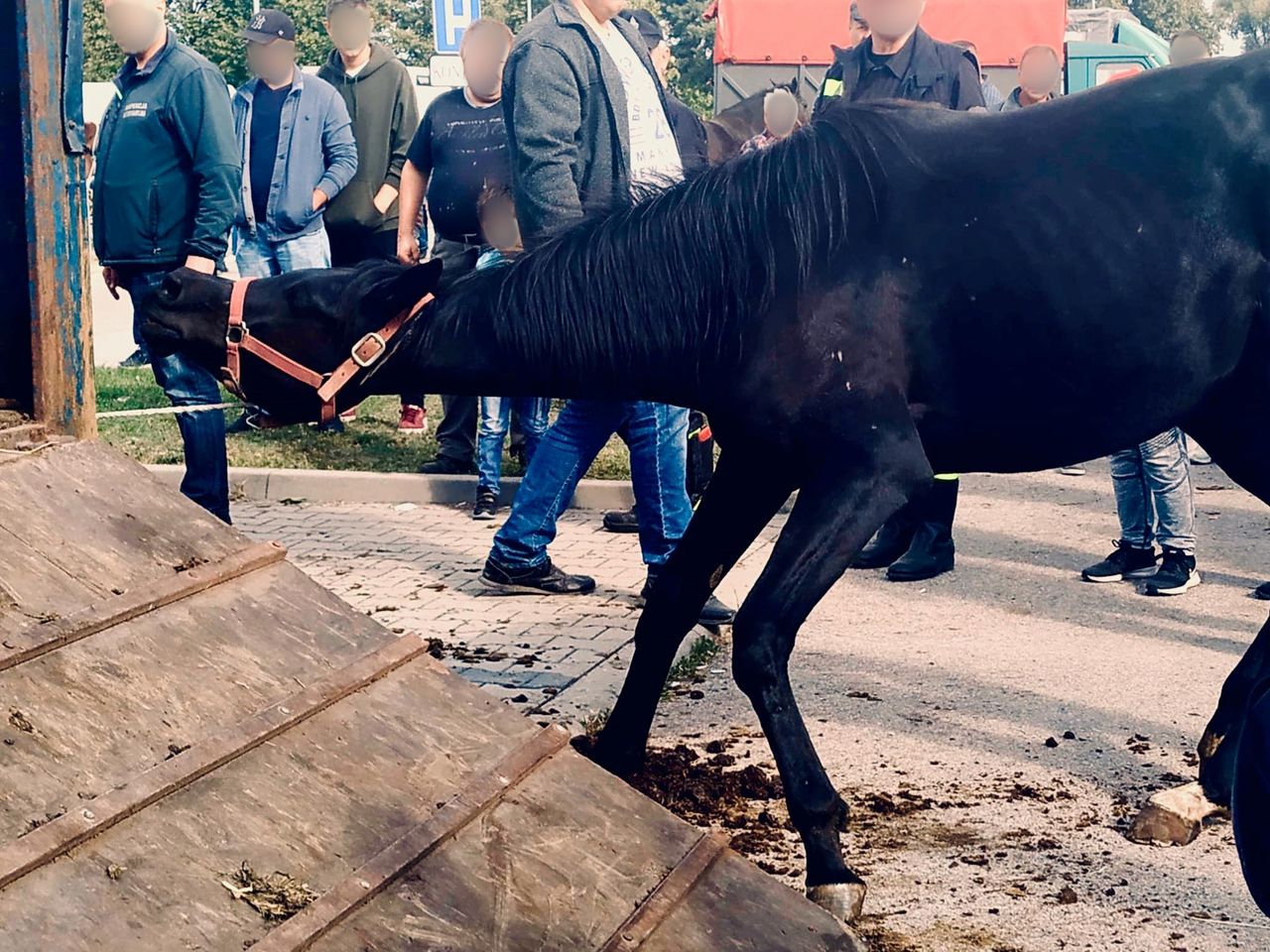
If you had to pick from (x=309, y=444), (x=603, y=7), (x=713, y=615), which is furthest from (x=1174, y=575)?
(x=309, y=444)

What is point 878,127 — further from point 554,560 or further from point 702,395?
point 554,560

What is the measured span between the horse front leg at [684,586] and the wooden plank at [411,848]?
83 centimetres

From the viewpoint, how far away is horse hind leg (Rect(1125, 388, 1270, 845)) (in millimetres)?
3881

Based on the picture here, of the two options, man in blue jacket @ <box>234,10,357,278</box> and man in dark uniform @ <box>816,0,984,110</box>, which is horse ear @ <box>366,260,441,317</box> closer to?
man in dark uniform @ <box>816,0,984,110</box>

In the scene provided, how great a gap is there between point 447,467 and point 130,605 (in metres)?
5.59

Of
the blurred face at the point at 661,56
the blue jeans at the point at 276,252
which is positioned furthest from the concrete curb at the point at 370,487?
the blurred face at the point at 661,56

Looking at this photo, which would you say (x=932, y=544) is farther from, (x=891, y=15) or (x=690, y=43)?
(x=690, y=43)

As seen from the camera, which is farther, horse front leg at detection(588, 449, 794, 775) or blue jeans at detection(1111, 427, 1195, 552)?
blue jeans at detection(1111, 427, 1195, 552)

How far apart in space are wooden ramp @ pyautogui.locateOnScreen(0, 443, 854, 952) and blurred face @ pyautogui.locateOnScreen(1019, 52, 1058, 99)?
663 cm

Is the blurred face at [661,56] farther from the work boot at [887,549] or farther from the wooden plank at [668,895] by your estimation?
→ the wooden plank at [668,895]

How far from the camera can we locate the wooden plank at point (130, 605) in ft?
9.17

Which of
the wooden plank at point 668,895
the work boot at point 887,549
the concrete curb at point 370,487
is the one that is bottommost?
the concrete curb at point 370,487

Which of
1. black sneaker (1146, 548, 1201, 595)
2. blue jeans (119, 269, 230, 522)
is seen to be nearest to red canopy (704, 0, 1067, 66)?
black sneaker (1146, 548, 1201, 595)

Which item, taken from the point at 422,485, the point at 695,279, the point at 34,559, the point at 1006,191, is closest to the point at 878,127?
the point at 1006,191
